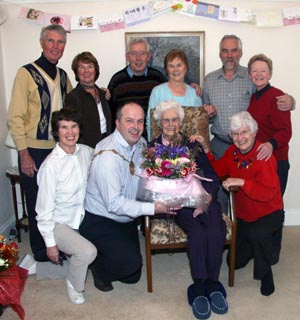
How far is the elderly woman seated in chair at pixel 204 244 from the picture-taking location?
99.2 inches

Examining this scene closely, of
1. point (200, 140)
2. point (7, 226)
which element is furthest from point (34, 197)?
point (200, 140)

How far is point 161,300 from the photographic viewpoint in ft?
8.79

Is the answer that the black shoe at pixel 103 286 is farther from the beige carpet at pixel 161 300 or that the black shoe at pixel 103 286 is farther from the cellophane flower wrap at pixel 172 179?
the cellophane flower wrap at pixel 172 179

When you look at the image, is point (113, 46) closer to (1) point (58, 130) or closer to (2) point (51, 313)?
(1) point (58, 130)

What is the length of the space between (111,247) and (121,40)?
198cm

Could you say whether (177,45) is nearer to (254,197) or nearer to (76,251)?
(254,197)

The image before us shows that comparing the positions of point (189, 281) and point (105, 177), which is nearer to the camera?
point (105, 177)

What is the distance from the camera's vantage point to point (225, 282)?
9.52 ft

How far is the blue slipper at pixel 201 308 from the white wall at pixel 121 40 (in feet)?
7.14

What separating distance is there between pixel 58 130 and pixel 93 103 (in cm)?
51

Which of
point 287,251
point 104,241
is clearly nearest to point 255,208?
point 287,251

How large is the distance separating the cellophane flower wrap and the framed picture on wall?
1.44 metres

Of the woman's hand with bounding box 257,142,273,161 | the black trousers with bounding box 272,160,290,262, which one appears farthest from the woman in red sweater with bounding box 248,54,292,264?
the woman's hand with bounding box 257,142,273,161

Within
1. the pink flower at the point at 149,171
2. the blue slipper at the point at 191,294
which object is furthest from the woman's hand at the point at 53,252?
the blue slipper at the point at 191,294
